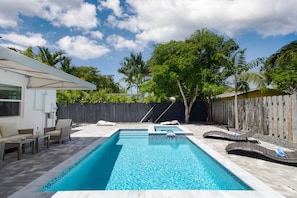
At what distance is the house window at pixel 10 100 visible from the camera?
7319mm

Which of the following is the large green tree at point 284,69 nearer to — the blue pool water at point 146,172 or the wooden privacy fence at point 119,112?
the wooden privacy fence at point 119,112

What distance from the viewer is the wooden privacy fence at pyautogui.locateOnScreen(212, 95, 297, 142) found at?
7.60 metres

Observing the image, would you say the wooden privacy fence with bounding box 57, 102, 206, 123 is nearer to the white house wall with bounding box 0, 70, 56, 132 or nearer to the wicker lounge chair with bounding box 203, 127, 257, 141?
the white house wall with bounding box 0, 70, 56, 132

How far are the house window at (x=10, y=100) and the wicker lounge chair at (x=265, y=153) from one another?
784 cm

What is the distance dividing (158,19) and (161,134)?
7.63m

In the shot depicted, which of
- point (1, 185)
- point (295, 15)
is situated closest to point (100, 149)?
point (1, 185)

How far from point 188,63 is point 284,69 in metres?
12.3

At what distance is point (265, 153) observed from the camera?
17.1 ft

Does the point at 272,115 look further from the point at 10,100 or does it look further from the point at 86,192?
the point at 10,100

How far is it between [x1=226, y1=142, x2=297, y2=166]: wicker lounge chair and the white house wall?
7.78m

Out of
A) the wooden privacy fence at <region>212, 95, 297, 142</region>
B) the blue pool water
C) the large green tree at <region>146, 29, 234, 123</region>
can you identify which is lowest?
the blue pool water

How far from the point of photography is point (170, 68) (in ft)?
49.2

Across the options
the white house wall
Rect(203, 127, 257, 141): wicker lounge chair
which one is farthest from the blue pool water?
the white house wall

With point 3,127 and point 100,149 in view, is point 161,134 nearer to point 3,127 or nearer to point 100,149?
point 100,149
